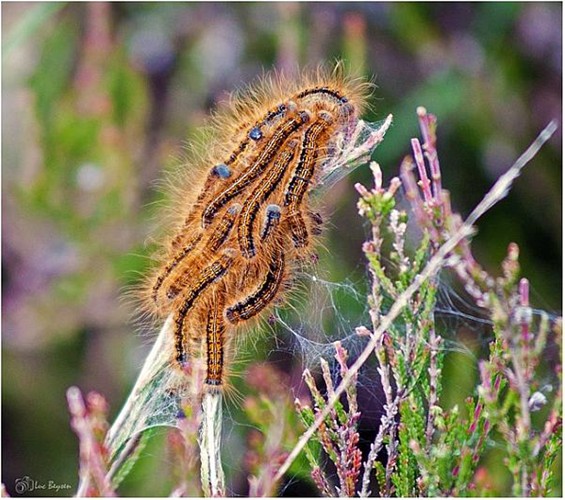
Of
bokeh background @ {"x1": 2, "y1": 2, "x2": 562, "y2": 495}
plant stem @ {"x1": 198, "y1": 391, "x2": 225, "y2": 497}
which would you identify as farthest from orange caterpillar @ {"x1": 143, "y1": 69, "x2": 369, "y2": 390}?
bokeh background @ {"x1": 2, "y1": 2, "x2": 562, "y2": 495}

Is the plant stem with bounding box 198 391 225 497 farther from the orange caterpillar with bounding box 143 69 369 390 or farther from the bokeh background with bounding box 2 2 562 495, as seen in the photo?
the bokeh background with bounding box 2 2 562 495

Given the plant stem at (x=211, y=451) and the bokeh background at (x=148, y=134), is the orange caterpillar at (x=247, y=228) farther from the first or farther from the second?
the bokeh background at (x=148, y=134)

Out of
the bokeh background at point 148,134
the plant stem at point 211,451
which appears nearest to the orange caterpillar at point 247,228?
the plant stem at point 211,451

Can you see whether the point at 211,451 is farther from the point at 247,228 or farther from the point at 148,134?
the point at 148,134

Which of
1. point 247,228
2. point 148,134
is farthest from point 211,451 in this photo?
point 148,134

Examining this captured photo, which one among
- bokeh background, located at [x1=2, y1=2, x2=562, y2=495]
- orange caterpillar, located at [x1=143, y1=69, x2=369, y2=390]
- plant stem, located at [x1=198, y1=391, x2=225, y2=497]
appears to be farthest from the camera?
bokeh background, located at [x1=2, y1=2, x2=562, y2=495]
